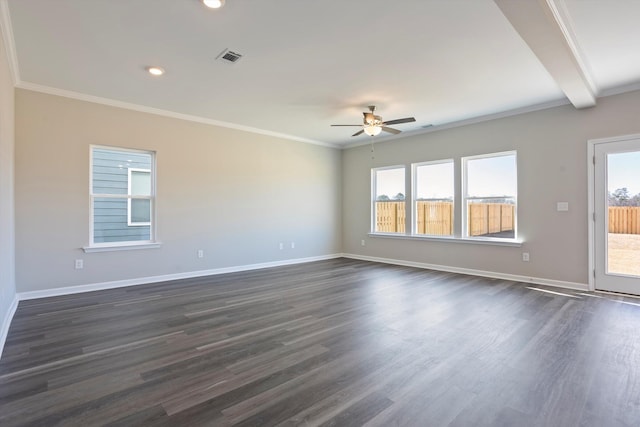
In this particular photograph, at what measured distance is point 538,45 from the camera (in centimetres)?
283

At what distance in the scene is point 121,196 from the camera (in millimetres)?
4914

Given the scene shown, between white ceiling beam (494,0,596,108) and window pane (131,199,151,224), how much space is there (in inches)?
205

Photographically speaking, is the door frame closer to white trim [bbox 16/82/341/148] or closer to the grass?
the grass

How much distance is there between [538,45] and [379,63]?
147cm

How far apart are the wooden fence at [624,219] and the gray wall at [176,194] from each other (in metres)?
5.15

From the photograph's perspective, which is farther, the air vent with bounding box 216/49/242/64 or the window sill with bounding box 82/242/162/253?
the window sill with bounding box 82/242/162/253

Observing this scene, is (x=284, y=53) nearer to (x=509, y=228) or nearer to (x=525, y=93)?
(x=525, y=93)

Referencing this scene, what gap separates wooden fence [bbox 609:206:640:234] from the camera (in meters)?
4.17

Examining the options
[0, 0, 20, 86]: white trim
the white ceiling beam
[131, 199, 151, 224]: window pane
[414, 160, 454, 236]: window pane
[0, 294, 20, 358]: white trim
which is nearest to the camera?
the white ceiling beam

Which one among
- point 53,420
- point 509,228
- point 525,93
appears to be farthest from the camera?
point 509,228

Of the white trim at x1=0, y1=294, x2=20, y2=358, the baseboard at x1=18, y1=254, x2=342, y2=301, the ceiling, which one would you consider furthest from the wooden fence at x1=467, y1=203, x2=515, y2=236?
the white trim at x1=0, y1=294, x2=20, y2=358

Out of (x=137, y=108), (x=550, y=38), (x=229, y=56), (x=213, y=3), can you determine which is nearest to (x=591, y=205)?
(x=550, y=38)

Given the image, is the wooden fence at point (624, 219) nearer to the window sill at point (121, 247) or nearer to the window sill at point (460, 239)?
the window sill at point (460, 239)

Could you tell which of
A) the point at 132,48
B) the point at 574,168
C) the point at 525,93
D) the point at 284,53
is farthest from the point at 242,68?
the point at 574,168
